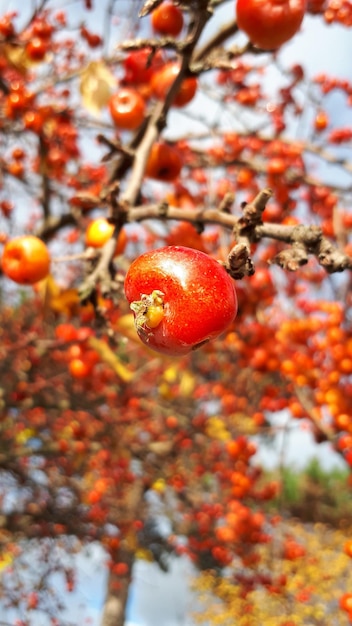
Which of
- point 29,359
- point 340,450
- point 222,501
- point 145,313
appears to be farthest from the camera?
point 222,501

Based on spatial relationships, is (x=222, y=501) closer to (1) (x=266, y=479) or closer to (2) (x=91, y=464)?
(2) (x=91, y=464)

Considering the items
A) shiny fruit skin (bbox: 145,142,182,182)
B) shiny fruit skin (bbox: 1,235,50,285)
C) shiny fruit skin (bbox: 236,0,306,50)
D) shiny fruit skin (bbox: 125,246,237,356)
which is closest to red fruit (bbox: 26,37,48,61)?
shiny fruit skin (bbox: 145,142,182,182)

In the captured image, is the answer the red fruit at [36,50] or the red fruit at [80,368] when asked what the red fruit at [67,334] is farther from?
the red fruit at [36,50]

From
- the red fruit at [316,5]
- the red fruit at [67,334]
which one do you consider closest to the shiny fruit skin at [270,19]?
the red fruit at [316,5]

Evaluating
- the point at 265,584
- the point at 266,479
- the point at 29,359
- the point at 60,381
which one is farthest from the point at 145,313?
the point at 266,479

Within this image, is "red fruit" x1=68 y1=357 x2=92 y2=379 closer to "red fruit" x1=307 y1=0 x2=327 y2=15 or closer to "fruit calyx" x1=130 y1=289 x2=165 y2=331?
"red fruit" x1=307 y1=0 x2=327 y2=15
